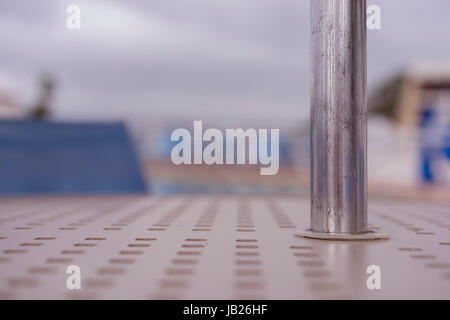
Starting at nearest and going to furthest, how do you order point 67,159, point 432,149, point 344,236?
point 344,236 → point 67,159 → point 432,149

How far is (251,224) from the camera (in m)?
1.09

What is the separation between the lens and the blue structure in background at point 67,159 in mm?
1938

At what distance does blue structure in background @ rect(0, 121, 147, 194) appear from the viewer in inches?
76.3

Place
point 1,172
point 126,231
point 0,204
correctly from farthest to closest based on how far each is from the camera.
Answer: point 1,172 → point 0,204 → point 126,231

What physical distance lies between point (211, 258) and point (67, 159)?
1.47 m

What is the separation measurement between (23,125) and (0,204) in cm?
51

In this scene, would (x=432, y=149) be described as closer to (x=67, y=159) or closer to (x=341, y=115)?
(x=67, y=159)

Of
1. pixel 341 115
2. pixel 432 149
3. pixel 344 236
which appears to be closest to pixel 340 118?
pixel 341 115

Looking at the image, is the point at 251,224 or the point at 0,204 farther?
the point at 0,204

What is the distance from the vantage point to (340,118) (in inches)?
33.4

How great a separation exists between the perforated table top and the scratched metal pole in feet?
0.20

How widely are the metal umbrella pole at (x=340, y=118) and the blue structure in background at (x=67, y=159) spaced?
139cm
